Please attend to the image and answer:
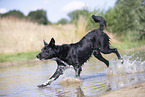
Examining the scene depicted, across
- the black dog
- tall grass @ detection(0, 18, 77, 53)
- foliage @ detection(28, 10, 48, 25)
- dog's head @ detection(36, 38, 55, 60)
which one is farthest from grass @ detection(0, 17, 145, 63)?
foliage @ detection(28, 10, 48, 25)

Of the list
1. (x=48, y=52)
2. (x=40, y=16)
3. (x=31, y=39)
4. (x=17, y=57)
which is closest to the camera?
(x=48, y=52)

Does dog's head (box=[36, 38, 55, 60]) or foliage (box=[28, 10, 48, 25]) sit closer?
dog's head (box=[36, 38, 55, 60])

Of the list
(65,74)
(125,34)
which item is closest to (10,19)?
(125,34)

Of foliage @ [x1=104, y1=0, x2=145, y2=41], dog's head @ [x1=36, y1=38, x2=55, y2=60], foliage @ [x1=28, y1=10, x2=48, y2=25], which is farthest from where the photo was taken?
foliage @ [x1=28, y1=10, x2=48, y2=25]

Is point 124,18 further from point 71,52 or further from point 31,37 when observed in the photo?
point 71,52

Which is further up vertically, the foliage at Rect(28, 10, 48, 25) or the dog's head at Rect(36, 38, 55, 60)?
the foliage at Rect(28, 10, 48, 25)

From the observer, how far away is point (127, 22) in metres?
18.8

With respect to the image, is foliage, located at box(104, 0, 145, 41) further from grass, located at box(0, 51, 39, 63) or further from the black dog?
the black dog

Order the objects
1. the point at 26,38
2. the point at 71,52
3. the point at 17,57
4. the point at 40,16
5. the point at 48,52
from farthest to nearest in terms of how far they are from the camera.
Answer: the point at 40,16
the point at 26,38
the point at 17,57
the point at 71,52
the point at 48,52

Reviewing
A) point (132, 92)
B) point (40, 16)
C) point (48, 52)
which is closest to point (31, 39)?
point (48, 52)

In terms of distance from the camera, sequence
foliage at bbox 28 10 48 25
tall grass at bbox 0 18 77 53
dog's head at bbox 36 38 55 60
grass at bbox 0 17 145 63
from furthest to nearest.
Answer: foliage at bbox 28 10 48 25
tall grass at bbox 0 18 77 53
grass at bbox 0 17 145 63
dog's head at bbox 36 38 55 60

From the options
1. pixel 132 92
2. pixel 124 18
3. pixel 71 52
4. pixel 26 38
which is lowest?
pixel 132 92

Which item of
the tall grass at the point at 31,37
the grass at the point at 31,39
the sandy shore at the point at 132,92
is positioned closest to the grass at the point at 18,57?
the grass at the point at 31,39

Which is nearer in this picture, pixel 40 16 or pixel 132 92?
pixel 132 92
